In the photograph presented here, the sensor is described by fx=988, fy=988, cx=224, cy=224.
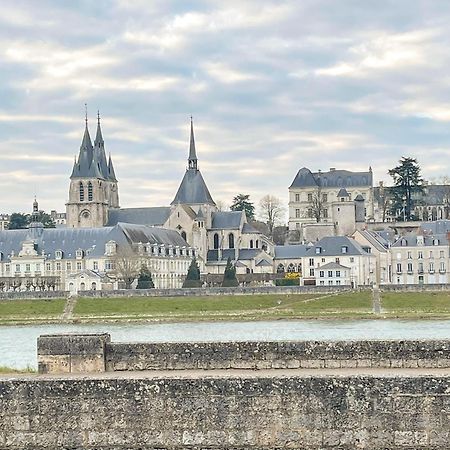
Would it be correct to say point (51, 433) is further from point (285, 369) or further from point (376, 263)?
point (376, 263)

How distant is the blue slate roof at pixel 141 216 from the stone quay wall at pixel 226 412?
102 meters

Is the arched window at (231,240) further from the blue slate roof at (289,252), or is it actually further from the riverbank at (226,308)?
the riverbank at (226,308)

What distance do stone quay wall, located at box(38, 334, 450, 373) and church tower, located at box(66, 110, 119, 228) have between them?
99567mm

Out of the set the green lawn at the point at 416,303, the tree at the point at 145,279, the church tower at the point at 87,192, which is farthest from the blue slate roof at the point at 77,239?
the green lawn at the point at 416,303

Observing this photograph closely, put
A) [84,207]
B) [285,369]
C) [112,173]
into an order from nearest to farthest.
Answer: [285,369] → [84,207] → [112,173]

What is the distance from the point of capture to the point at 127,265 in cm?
8531

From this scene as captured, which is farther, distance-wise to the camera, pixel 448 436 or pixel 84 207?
pixel 84 207

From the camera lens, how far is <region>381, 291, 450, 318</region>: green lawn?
5675cm

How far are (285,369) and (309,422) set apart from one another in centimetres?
292

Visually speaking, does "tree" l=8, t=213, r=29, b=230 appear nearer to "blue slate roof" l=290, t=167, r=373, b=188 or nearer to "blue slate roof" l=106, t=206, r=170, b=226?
"blue slate roof" l=106, t=206, r=170, b=226

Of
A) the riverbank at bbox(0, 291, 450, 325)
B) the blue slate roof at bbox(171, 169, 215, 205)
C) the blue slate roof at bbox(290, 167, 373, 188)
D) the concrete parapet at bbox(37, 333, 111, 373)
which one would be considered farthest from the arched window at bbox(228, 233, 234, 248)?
the concrete parapet at bbox(37, 333, 111, 373)

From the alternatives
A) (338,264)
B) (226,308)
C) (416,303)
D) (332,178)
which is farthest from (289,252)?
(416,303)

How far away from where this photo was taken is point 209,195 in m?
113

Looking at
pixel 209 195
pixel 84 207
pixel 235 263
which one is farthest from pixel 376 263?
pixel 84 207
